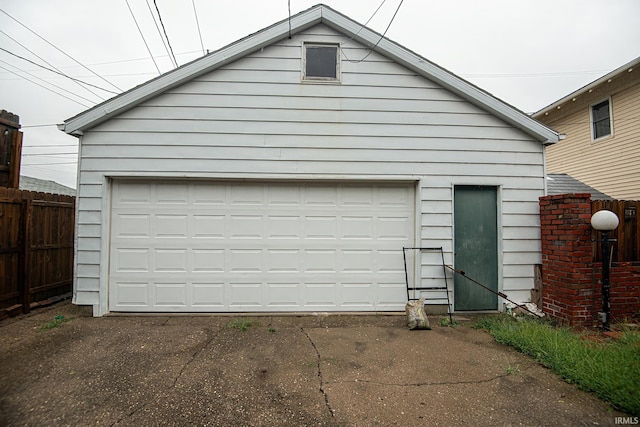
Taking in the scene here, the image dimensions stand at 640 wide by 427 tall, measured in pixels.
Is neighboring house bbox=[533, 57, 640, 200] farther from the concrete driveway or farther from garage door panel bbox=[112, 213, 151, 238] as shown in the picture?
garage door panel bbox=[112, 213, 151, 238]

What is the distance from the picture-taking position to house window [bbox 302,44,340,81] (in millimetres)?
5039

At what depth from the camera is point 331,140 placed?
489cm

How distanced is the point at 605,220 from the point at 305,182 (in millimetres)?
4274

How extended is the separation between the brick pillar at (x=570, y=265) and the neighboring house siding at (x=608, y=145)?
671 centimetres

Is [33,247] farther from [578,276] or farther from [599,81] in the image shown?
[599,81]

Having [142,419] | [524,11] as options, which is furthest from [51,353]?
[524,11]

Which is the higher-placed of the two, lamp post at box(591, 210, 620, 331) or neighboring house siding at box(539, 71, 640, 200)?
neighboring house siding at box(539, 71, 640, 200)

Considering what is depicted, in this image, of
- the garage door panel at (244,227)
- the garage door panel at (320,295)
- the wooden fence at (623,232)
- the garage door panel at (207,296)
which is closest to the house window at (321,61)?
the garage door panel at (244,227)

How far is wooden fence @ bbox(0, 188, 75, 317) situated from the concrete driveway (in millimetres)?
617

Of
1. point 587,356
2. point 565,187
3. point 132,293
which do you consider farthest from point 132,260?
point 565,187

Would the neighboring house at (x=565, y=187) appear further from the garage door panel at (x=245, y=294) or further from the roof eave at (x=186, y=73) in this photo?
the garage door panel at (x=245, y=294)

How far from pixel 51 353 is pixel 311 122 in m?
4.66

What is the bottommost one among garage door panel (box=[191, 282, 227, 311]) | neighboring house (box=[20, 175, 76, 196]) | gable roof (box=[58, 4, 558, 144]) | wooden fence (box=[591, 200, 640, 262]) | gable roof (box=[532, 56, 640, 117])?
garage door panel (box=[191, 282, 227, 311])

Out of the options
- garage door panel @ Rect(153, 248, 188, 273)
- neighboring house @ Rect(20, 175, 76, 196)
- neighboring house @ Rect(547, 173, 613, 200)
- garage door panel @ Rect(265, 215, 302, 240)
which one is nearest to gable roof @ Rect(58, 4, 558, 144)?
garage door panel @ Rect(153, 248, 188, 273)
